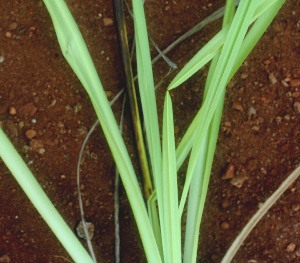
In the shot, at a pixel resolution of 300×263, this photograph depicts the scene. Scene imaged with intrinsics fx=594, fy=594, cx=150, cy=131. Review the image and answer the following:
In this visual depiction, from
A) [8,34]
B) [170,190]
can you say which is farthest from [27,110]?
[170,190]

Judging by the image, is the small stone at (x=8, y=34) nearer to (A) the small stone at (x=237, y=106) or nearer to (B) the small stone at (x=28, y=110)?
(B) the small stone at (x=28, y=110)

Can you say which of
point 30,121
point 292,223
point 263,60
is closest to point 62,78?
point 30,121

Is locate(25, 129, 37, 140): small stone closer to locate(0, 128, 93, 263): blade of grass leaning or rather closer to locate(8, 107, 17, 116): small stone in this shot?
locate(8, 107, 17, 116): small stone

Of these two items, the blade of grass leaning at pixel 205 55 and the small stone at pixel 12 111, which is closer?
the blade of grass leaning at pixel 205 55

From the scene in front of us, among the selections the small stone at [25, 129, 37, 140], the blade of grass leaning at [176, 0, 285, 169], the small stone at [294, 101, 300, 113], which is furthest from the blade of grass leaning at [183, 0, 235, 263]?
the small stone at [25, 129, 37, 140]

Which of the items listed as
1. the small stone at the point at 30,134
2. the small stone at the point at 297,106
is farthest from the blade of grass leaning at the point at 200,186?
the small stone at the point at 30,134
